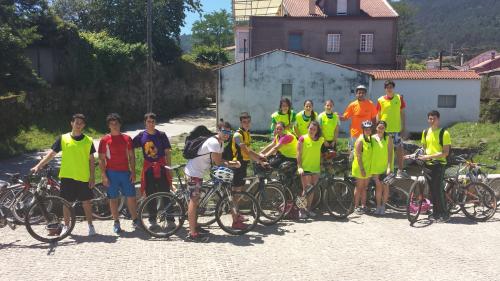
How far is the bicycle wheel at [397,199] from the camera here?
851 cm

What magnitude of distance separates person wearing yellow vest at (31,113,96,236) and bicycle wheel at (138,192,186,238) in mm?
853

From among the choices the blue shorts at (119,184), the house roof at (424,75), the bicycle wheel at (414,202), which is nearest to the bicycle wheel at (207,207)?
the blue shorts at (119,184)

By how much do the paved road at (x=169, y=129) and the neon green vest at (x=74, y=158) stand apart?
6668 mm

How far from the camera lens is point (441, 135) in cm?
793

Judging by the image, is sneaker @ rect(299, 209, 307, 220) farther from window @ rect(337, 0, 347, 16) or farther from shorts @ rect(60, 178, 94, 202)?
window @ rect(337, 0, 347, 16)

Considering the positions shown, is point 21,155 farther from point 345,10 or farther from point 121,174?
point 345,10

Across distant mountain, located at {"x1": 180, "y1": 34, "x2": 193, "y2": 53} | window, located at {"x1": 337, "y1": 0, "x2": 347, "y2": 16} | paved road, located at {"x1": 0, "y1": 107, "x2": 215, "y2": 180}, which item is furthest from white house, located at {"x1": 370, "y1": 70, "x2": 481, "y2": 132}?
distant mountain, located at {"x1": 180, "y1": 34, "x2": 193, "y2": 53}

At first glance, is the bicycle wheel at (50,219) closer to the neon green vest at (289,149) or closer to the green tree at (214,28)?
the neon green vest at (289,149)

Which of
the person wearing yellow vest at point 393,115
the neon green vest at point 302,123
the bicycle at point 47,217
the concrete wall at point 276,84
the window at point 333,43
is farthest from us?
the window at point 333,43

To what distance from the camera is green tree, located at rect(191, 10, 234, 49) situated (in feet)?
247

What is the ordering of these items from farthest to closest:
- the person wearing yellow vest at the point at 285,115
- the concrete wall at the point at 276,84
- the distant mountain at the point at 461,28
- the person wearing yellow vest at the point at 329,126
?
the distant mountain at the point at 461,28 < the concrete wall at the point at 276,84 < the person wearing yellow vest at the point at 329,126 < the person wearing yellow vest at the point at 285,115

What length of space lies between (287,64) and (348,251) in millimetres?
20334

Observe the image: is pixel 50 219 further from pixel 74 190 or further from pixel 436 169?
pixel 436 169

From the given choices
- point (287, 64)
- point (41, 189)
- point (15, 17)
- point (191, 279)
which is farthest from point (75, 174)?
point (287, 64)
